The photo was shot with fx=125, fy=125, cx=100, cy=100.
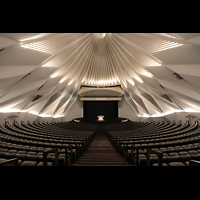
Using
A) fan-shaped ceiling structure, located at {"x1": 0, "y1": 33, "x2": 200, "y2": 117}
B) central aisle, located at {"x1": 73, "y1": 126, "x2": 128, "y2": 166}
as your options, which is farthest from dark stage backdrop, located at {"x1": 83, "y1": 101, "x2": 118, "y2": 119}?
central aisle, located at {"x1": 73, "y1": 126, "x2": 128, "y2": 166}

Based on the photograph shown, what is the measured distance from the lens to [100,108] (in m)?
24.2

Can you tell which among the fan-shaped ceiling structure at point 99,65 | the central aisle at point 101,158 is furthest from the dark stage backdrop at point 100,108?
the central aisle at point 101,158

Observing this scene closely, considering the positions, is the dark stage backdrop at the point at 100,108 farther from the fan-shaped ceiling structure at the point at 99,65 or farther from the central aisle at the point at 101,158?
the central aisle at the point at 101,158

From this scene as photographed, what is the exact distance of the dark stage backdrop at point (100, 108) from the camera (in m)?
23.8

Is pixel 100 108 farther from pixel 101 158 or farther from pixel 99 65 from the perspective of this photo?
pixel 101 158

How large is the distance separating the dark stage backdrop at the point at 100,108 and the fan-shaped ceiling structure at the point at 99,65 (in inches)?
225

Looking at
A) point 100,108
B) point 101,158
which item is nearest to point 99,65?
point 100,108

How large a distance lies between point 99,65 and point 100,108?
10.7 m

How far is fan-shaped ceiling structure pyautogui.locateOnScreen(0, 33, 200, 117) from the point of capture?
7082 mm

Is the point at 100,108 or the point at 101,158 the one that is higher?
the point at 100,108
